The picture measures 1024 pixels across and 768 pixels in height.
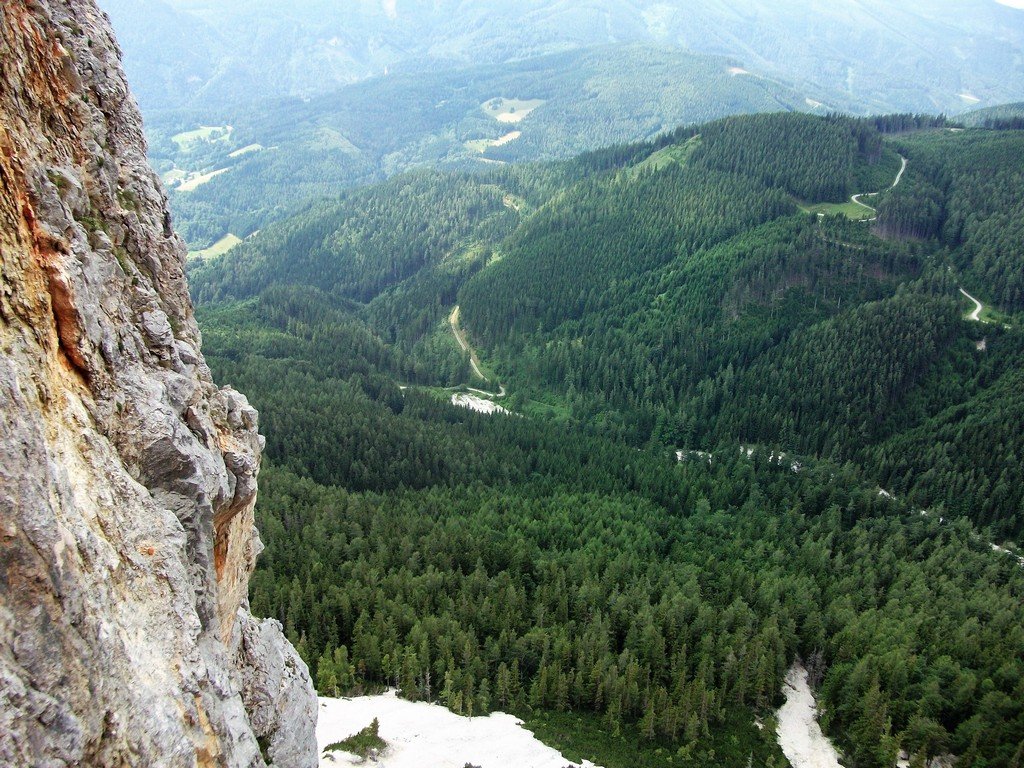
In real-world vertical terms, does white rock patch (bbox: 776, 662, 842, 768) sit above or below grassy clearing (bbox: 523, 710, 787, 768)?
below

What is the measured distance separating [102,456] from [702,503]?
10258 cm

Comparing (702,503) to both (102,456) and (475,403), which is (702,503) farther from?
(102,456)

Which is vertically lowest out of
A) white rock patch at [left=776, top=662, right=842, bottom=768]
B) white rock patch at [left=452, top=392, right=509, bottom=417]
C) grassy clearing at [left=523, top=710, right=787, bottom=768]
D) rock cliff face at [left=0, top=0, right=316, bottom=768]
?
white rock patch at [left=452, top=392, right=509, bottom=417]

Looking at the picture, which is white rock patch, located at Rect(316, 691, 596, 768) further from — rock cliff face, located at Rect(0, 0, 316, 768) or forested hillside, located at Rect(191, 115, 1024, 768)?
rock cliff face, located at Rect(0, 0, 316, 768)

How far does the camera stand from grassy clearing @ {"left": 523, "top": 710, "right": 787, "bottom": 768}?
61.5 metres

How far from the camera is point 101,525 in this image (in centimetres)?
2092

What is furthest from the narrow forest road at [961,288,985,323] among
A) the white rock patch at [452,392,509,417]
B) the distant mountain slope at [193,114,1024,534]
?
the white rock patch at [452,392,509,417]

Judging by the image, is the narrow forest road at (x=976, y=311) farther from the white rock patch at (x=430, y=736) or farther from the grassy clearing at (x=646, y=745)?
the white rock patch at (x=430, y=736)

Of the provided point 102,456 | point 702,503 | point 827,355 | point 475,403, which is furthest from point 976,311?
point 102,456

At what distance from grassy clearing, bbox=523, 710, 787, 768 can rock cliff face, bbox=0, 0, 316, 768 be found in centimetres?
3372

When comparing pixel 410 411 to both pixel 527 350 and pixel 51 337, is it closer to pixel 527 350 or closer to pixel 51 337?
pixel 527 350

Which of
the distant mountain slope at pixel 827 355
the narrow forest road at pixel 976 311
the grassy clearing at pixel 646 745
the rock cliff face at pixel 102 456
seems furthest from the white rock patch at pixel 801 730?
the narrow forest road at pixel 976 311

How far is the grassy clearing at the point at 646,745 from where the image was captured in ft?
202

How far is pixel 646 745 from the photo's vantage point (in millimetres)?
64688
